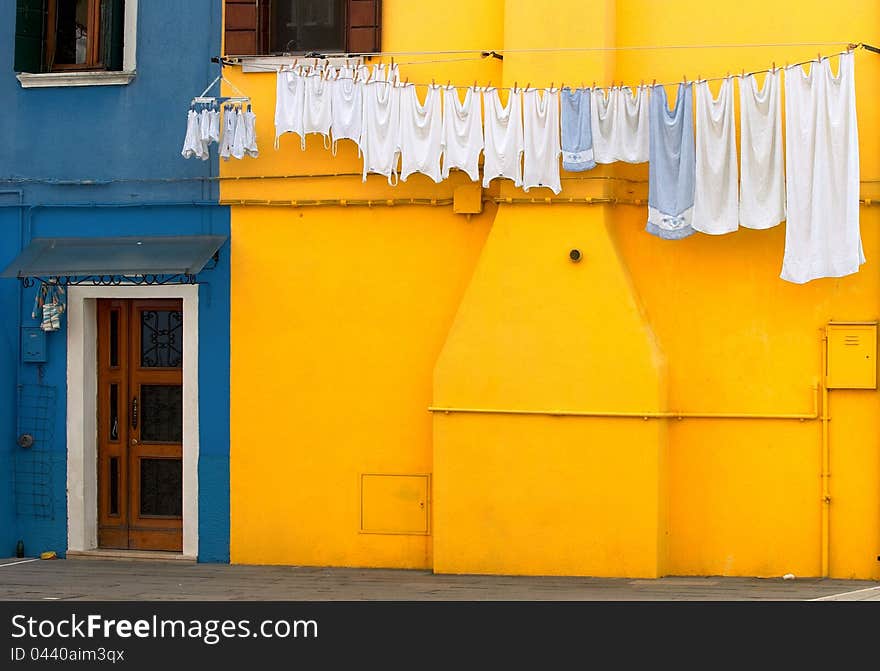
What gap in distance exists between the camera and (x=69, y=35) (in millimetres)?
12688

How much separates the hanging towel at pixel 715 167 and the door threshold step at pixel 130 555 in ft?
18.3

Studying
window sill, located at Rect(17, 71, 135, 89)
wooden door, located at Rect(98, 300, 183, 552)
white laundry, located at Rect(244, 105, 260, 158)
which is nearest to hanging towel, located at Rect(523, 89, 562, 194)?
white laundry, located at Rect(244, 105, 260, 158)

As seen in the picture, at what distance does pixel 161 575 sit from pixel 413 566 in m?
2.21

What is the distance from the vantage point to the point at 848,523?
1091cm

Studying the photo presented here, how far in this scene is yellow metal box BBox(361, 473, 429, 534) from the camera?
11797 mm

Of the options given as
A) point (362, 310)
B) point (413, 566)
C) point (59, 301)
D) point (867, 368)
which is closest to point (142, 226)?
point (59, 301)

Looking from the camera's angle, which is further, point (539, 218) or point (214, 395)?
point (214, 395)

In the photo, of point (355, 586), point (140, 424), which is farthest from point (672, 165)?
point (140, 424)

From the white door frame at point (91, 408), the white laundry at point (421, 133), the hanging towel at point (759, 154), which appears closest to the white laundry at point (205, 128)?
the white door frame at point (91, 408)

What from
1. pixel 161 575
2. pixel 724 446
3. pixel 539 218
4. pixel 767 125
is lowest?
pixel 161 575

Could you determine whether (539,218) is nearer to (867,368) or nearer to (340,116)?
(340,116)

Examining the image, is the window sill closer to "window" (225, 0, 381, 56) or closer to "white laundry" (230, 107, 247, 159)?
"window" (225, 0, 381, 56)

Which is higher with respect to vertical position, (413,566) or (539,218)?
(539,218)

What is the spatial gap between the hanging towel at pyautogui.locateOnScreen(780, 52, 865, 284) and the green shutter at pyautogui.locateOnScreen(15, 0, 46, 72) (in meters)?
6.86
